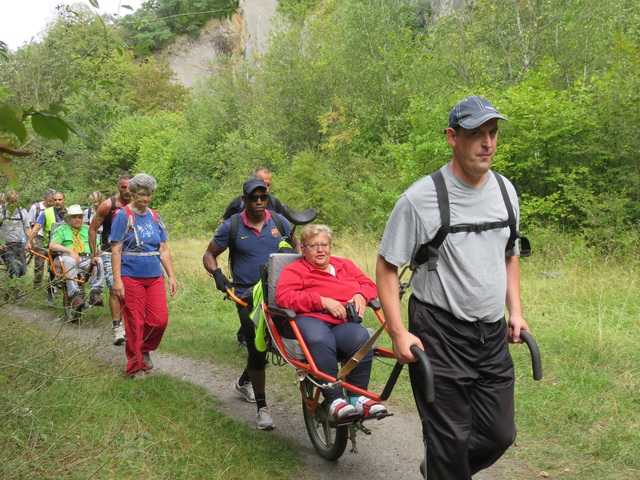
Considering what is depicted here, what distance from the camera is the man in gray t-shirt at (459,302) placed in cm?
303

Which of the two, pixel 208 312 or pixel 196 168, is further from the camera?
pixel 196 168

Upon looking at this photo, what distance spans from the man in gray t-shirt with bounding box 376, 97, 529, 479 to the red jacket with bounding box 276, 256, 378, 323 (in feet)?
5.33

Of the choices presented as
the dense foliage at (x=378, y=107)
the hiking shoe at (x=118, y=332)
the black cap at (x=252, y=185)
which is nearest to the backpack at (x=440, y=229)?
the dense foliage at (x=378, y=107)

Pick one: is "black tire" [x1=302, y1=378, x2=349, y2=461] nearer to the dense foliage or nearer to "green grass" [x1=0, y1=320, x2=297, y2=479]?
"green grass" [x1=0, y1=320, x2=297, y2=479]

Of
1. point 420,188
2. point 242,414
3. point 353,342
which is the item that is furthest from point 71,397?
point 420,188

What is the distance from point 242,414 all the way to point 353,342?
2.11 meters

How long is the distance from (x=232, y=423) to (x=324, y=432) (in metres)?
0.96

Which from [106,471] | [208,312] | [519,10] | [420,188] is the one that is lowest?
[208,312]

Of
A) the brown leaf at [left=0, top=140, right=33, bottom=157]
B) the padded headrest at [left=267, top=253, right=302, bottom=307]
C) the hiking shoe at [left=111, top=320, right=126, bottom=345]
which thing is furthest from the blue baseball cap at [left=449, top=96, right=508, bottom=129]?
the hiking shoe at [left=111, top=320, right=126, bottom=345]

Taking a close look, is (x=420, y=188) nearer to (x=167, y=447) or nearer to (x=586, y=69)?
(x=167, y=447)

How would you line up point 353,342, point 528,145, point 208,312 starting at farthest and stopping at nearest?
point 528,145 < point 208,312 < point 353,342

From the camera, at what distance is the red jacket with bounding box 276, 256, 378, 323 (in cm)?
471

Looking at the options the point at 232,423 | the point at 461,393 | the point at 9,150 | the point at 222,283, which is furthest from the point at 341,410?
the point at 9,150

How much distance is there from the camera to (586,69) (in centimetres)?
1880
